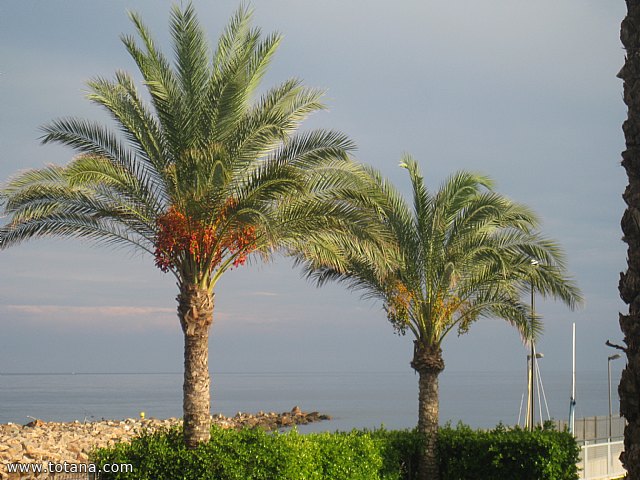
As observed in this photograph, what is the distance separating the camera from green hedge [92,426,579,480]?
1567cm

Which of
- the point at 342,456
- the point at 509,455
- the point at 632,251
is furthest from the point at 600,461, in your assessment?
the point at 632,251

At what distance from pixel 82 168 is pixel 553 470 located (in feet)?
40.9

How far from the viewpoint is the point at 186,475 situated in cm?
1548

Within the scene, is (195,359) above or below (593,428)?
above

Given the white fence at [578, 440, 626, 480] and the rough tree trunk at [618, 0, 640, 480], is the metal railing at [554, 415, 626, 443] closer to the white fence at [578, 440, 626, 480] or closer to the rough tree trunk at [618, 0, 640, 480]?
the white fence at [578, 440, 626, 480]

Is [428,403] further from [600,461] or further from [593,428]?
[593,428]

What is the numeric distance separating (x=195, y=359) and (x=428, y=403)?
22.5 ft

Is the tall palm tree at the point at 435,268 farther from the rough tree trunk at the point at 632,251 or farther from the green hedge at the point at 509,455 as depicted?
the rough tree trunk at the point at 632,251

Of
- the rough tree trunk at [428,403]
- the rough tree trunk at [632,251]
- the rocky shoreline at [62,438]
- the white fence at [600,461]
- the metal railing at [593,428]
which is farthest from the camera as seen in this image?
the metal railing at [593,428]

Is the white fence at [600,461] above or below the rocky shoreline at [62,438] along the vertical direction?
above

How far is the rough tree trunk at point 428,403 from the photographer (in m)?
20.1

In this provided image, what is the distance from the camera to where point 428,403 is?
2022 cm

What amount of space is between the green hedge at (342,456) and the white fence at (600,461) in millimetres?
3708

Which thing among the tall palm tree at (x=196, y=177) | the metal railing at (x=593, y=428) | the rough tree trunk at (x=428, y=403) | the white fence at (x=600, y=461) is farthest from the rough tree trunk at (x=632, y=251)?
the metal railing at (x=593, y=428)
